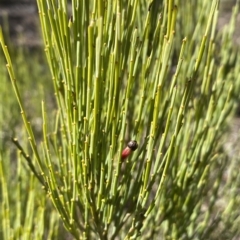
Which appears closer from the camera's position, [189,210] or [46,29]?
[46,29]

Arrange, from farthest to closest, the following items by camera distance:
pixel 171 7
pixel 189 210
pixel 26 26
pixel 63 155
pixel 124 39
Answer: pixel 26 26 → pixel 189 210 → pixel 63 155 → pixel 124 39 → pixel 171 7

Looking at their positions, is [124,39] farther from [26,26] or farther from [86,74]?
[26,26]

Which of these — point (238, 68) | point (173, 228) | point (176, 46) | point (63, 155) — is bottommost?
point (173, 228)

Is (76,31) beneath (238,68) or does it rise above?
beneath

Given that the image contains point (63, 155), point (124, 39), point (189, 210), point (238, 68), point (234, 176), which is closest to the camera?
point (124, 39)

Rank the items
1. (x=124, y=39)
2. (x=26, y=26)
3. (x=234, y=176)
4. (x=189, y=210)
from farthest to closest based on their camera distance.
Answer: (x=26, y=26)
(x=234, y=176)
(x=189, y=210)
(x=124, y=39)

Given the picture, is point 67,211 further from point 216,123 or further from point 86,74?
point 216,123

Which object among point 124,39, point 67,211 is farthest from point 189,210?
point 124,39

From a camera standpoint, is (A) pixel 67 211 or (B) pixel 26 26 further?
(B) pixel 26 26

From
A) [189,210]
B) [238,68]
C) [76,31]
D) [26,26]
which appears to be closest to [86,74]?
[76,31]
